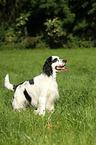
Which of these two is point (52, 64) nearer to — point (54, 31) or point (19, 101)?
point (19, 101)

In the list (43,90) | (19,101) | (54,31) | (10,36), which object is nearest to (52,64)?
(43,90)

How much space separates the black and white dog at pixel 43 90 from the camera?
281 centimetres

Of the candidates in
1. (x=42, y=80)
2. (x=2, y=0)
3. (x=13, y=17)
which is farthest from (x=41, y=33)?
(x=42, y=80)

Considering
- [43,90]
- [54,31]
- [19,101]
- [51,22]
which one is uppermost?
[51,22]

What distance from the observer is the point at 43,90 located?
2.80 meters

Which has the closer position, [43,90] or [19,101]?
[43,90]

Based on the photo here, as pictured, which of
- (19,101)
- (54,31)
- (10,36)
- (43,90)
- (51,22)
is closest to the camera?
(43,90)

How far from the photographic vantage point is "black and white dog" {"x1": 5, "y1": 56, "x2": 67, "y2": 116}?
281 centimetres

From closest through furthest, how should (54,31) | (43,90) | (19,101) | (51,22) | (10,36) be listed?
(43,90)
(19,101)
(54,31)
(51,22)
(10,36)

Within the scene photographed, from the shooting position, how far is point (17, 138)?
6.81 feet

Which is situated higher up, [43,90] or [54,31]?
[54,31]

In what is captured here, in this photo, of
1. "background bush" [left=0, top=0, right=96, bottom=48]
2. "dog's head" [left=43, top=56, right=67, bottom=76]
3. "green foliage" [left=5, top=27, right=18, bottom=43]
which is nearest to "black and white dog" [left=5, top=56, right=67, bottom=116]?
"dog's head" [left=43, top=56, right=67, bottom=76]

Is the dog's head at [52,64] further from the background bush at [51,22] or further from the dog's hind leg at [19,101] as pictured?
the background bush at [51,22]

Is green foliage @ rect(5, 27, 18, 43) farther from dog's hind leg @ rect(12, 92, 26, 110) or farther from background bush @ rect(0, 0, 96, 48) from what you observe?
dog's hind leg @ rect(12, 92, 26, 110)
